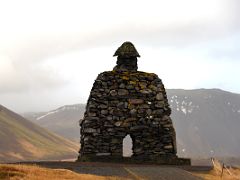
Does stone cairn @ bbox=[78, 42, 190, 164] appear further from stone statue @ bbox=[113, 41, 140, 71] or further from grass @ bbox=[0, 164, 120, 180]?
grass @ bbox=[0, 164, 120, 180]

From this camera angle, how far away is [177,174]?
653 inches

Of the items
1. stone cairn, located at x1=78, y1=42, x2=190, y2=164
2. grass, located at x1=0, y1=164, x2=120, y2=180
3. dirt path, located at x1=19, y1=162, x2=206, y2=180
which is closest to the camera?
grass, located at x1=0, y1=164, x2=120, y2=180

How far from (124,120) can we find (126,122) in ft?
0.53

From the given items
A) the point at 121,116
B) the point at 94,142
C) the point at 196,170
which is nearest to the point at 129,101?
the point at 121,116

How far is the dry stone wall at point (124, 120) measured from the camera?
2244 centimetres

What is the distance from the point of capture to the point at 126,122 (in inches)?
893

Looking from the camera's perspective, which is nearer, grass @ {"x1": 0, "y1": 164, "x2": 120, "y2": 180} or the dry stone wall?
grass @ {"x1": 0, "y1": 164, "x2": 120, "y2": 180}

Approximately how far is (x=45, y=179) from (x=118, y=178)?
A: 282cm

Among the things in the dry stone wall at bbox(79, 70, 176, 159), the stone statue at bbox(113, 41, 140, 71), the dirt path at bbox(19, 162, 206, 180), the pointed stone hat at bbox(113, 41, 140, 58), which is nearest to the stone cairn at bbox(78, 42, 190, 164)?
the dry stone wall at bbox(79, 70, 176, 159)

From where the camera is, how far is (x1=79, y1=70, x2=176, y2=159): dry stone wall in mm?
22438

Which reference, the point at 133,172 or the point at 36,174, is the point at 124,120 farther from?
the point at 36,174

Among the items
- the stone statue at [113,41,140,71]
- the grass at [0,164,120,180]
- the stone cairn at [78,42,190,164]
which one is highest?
the stone statue at [113,41,140,71]

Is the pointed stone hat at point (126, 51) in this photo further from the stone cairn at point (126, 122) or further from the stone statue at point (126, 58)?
the stone cairn at point (126, 122)

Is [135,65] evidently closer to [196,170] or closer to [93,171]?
[196,170]
